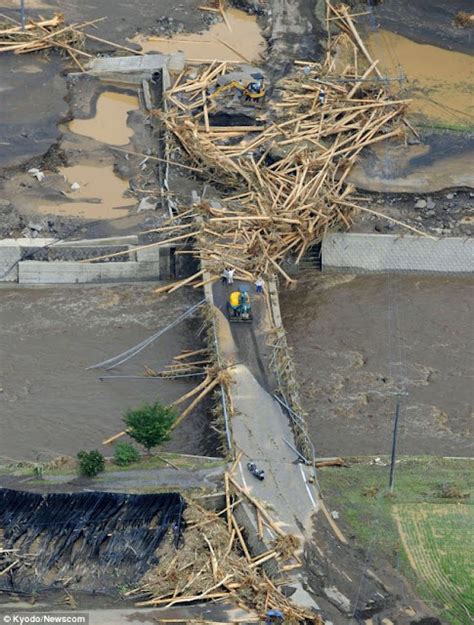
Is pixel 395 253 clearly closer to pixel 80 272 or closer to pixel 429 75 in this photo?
pixel 80 272

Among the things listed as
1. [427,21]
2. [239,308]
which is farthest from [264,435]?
[427,21]

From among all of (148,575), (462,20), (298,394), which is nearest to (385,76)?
(462,20)

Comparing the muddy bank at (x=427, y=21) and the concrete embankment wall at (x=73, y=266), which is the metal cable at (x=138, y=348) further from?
the muddy bank at (x=427, y=21)

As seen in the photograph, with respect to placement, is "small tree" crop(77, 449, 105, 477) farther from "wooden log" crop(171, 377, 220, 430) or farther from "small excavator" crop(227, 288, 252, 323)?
"small excavator" crop(227, 288, 252, 323)

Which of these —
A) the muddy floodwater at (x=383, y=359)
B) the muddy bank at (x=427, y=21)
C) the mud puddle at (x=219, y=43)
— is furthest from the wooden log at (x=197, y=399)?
the muddy bank at (x=427, y=21)

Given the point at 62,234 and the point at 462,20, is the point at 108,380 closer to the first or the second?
the point at 62,234

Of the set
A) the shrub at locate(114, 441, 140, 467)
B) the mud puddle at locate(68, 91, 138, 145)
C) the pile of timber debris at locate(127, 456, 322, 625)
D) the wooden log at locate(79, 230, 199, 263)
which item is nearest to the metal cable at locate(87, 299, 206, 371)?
the wooden log at locate(79, 230, 199, 263)
